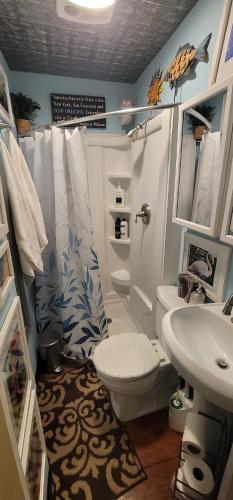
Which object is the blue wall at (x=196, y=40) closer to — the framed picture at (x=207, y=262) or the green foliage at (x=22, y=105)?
the framed picture at (x=207, y=262)

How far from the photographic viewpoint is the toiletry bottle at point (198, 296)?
1.24m

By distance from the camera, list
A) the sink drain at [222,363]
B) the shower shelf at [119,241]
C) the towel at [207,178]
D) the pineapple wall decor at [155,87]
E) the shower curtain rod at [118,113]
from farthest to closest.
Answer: the shower shelf at [119,241] → the pineapple wall decor at [155,87] → the shower curtain rod at [118,113] → the towel at [207,178] → the sink drain at [222,363]

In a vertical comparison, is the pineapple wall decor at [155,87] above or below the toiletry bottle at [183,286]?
above

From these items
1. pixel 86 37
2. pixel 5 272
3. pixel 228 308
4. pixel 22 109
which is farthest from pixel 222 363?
pixel 22 109

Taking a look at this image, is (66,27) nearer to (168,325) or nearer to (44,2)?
(44,2)

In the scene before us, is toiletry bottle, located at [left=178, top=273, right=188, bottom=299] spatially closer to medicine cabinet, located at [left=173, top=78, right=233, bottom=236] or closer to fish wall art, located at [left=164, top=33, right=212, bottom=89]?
medicine cabinet, located at [left=173, top=78, right=233, bottom=236]

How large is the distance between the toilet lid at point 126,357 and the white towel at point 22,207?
2.13ft

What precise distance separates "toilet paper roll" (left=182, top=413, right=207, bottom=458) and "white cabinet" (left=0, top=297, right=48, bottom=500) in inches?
25.3

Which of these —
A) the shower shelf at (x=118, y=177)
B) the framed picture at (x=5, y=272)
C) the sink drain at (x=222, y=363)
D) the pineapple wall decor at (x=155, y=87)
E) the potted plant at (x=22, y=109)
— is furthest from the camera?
the shower shelf at (x=118, y=177)

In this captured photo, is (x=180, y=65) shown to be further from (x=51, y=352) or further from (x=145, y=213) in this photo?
(x=51, y=352)

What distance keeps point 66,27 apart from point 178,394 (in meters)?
2.38

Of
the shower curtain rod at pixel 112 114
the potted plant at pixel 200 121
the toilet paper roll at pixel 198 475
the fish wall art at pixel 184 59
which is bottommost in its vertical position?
the toilet paper roll at pixel 198 475

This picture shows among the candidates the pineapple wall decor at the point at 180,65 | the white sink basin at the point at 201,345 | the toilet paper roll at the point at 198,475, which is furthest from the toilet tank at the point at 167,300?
the pineapple wall decor at the point at 180,65

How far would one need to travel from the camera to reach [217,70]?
0.96m
